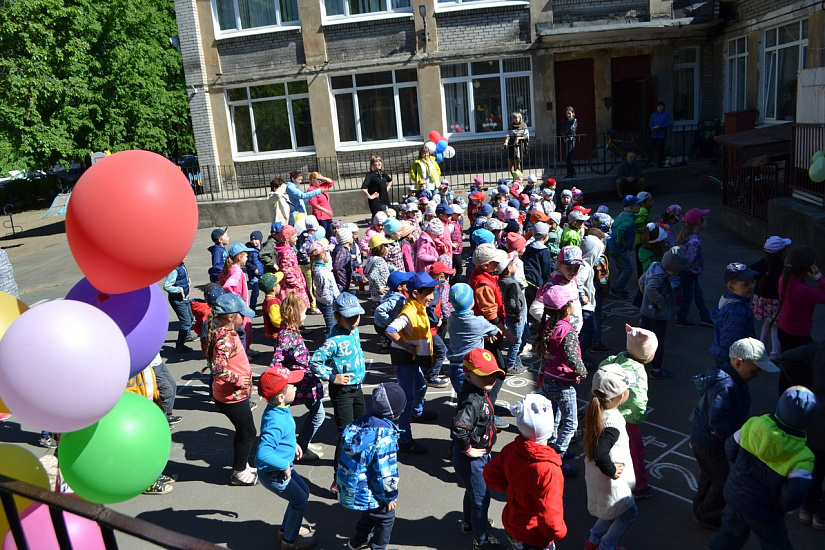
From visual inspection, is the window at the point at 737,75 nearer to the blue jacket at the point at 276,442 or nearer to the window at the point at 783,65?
the window at the point at 783,65

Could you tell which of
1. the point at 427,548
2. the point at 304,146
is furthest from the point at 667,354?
the point at 304,146

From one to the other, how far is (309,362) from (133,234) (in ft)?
9.68

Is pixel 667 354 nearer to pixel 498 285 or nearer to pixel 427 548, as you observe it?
pixel 498 285

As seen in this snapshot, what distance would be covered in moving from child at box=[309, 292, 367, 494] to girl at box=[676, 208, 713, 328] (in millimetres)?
Answer: 4681

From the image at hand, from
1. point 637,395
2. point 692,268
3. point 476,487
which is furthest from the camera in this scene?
point 692,268

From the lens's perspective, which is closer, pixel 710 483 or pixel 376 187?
pixel 710 483

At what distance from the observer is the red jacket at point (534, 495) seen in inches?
153

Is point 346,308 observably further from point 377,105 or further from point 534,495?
point 377,105

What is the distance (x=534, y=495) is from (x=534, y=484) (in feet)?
0.24

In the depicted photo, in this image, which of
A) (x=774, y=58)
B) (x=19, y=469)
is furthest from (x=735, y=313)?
(x=774, y=58)

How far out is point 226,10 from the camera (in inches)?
820

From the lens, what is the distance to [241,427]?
18.7 feet

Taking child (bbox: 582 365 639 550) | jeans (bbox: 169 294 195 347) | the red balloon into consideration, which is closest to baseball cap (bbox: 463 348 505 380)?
child (bbox: 582 365 639 550)

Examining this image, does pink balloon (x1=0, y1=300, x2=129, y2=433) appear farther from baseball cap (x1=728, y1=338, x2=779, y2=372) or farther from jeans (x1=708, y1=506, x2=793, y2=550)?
baseball cap (x1=728, y1=338, x2=779, y2=372)
